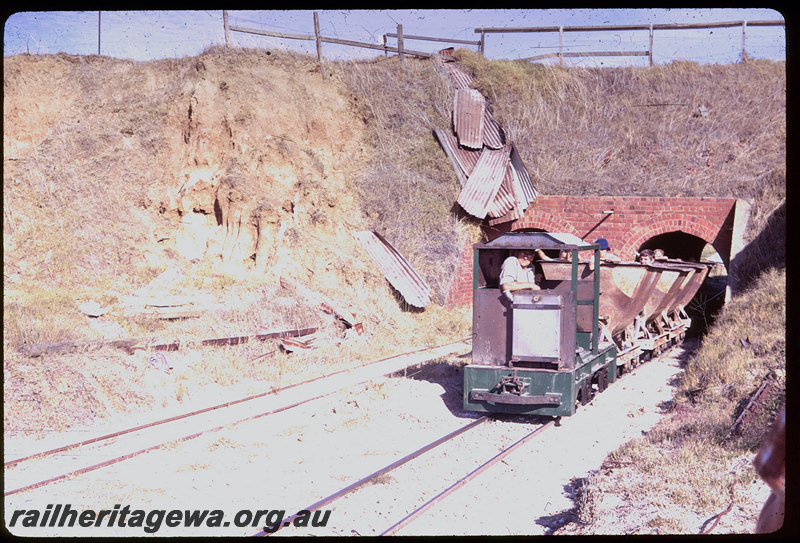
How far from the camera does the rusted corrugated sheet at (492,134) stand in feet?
78.1

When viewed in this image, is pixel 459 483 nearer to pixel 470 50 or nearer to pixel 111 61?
pixel 111 61

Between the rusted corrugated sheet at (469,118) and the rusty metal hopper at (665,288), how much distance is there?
9.62 m

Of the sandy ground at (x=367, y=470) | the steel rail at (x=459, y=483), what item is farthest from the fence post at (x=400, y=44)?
the steel rail at (x=459, y=483)

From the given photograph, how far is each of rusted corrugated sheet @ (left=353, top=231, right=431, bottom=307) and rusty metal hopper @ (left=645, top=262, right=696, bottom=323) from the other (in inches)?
243

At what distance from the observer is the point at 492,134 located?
951 inches

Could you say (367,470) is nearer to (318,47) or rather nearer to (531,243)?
(531,243)

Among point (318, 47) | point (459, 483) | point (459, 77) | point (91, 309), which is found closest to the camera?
point (459, 483)

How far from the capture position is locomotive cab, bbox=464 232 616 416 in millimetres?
9797

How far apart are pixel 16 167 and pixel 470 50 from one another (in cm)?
1911

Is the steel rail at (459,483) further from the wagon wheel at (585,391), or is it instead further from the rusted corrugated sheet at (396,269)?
the rusted corrugated sheet at (396,269)

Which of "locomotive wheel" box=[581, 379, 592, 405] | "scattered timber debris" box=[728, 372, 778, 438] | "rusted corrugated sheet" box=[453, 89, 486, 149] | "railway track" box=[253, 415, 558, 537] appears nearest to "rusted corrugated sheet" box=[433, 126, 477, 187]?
"rusted corrugated sheet" box=[453, 89, 486, 149]

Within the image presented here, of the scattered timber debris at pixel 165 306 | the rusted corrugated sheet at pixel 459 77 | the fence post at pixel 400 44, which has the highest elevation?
the fence post at pixel 400 44

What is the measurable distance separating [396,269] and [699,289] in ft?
31.3

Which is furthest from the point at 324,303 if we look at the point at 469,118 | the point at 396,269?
the point at 469,118
